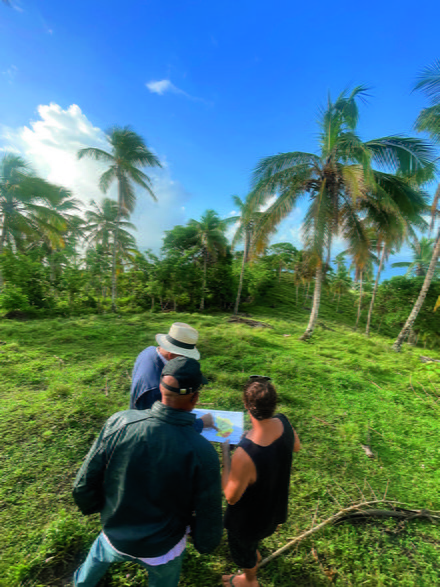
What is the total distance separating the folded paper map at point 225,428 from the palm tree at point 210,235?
18.4m

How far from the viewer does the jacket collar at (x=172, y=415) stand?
1255 mm

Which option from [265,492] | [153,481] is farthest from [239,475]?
[153,481]

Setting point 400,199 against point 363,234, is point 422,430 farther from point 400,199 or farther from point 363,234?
point 400,199

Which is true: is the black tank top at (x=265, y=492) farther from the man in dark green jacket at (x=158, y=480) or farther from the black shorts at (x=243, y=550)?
the man in dark green jacket at (x=158, y=480)

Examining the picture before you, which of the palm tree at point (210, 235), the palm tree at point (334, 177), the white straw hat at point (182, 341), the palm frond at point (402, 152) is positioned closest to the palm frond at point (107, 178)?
the palm tree at point (210, 235)

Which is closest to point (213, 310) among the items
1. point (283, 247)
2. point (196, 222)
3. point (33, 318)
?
point (196, 222)

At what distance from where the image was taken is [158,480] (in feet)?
4.01

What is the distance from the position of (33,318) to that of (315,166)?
13.9 meters

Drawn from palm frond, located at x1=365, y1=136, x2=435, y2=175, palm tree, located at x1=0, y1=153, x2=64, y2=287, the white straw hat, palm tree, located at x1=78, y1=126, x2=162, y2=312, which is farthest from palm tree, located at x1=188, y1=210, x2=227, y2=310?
the white straw hat

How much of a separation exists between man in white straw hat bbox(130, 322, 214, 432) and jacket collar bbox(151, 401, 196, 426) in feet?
2.75

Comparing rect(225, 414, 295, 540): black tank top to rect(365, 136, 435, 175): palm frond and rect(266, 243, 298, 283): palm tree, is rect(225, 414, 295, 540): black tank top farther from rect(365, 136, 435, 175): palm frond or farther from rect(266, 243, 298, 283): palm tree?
rect(266, 243, 298, 283): palm tree

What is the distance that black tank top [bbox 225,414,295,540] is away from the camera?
1559mm

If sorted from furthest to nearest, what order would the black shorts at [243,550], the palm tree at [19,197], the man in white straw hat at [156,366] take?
the palm tree at [19,197] → the man in white straw hat at [156,366] → the black shorts at [243,550]

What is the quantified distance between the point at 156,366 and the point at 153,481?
1.01 metres
